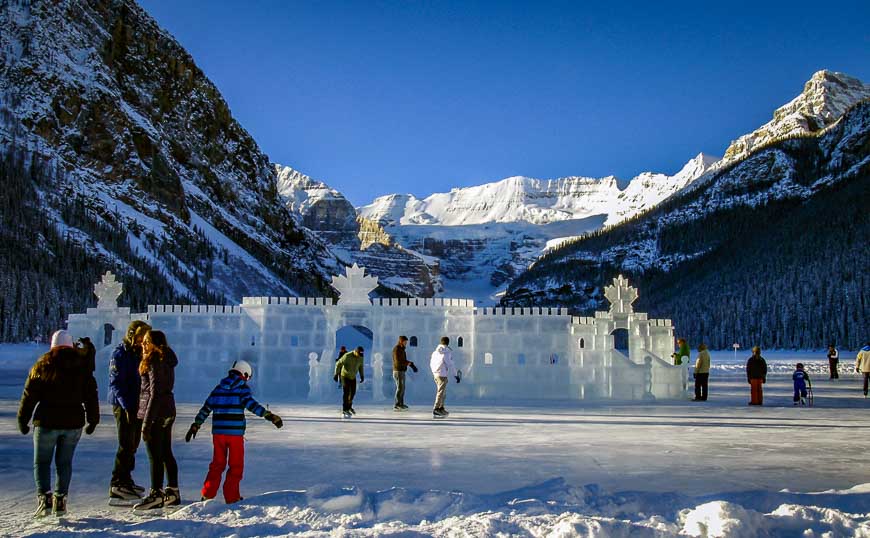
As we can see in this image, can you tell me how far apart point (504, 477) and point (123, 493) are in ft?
14.3

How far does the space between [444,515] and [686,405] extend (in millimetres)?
14358

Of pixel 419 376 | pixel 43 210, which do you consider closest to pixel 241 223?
pixel 43 210

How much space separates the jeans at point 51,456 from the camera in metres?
7.42

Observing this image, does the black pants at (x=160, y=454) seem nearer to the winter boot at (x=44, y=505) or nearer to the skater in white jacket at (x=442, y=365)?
the winter boot at (x=44, y=505)

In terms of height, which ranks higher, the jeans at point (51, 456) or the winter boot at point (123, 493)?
the jeans at point (51, 456)

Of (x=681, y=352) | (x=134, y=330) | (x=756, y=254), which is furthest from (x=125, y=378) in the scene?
(x=756, y=254)

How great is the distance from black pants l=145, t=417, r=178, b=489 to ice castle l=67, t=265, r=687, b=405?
541 inches

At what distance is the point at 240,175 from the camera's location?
456 ft

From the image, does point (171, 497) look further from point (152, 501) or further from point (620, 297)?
point (620, 297)

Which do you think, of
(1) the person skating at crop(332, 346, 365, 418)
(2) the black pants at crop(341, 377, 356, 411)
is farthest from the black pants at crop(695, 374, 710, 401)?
(2) the black pants at crop(341, 377, 356, 411)

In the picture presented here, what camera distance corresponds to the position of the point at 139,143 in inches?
4168

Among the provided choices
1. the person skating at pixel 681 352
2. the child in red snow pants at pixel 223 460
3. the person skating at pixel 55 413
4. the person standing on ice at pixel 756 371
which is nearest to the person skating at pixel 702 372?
the person standing on ice at pixel 756 371

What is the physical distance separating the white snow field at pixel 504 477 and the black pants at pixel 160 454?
44 cm

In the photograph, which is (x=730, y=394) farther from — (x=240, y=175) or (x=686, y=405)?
(x=240, y=175)
